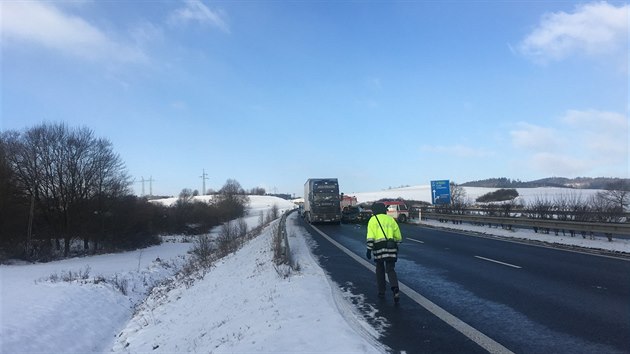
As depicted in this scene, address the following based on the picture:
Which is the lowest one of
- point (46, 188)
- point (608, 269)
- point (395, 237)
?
point (608, 269)

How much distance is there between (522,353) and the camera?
5695 millimetres

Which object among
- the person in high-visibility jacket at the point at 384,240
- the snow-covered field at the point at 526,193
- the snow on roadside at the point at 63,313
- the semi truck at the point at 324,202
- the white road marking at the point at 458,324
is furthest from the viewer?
the semi truck at the point at 324,202

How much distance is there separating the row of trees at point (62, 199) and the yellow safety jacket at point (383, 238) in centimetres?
4313

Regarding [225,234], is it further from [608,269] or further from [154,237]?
[154,237]

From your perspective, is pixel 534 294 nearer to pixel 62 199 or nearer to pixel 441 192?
pixel 441 192

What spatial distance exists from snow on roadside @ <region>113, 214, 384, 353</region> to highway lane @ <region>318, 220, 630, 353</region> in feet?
6.87

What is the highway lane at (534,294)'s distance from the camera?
636 centimetres

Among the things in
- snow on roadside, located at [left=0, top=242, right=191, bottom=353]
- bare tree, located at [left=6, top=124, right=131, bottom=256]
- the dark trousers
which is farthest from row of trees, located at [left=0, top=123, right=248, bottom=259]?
the dark trousers

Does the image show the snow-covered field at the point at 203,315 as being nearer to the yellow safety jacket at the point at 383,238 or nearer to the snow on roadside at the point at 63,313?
the snow on roadside at the point at 63,313

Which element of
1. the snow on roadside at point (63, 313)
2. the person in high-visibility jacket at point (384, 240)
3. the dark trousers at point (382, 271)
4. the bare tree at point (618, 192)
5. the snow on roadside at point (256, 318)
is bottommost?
the snow on roadside at point (63, 313)

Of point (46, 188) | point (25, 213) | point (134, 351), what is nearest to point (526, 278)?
Answer: point (134, 351)

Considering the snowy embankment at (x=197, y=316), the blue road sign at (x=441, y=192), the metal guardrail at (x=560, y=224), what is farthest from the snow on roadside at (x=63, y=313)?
the blue road sign at (x=441, y=192)

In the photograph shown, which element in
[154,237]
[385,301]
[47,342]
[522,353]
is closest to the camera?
[522,353]

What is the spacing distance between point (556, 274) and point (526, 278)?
42.8 inches
